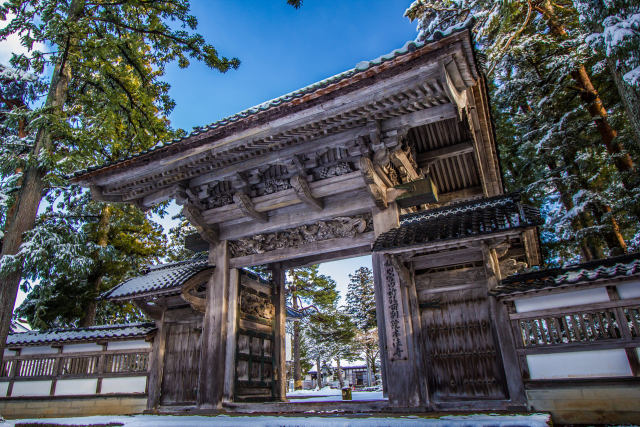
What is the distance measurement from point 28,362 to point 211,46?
10.9 meters

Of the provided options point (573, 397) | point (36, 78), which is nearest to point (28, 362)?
point (36, 78)

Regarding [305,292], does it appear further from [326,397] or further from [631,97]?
[631,97]

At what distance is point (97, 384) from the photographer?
907cm

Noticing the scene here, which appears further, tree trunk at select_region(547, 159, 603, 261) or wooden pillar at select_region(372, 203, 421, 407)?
tree trunk at select_region(547, 159, 603, 261)

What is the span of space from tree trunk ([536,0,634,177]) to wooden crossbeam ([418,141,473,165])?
27.1ft

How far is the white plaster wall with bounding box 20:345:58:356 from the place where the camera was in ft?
31.7

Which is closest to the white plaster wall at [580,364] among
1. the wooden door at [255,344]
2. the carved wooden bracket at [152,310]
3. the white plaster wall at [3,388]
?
the wooden door at [255,344]

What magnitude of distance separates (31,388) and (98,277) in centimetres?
729

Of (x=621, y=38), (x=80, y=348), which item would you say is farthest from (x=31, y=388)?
(x=621, y=38)

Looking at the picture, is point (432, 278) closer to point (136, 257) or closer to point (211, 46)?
point (211, 46)

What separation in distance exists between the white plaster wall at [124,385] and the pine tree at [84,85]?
8.97 feet

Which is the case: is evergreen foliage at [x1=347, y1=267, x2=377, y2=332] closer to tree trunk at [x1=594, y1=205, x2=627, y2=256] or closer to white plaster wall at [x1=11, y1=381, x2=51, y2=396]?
tree trunk at [x1=594, y1=205, x2=627, y2=256]

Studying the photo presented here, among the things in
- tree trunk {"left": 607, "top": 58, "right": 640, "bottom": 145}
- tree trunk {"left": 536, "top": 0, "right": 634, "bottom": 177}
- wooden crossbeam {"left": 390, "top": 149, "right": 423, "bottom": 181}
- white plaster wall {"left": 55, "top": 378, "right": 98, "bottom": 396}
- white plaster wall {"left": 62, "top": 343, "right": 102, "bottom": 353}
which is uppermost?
tree trunk {"left": 536, "top": 0, "right": 634, "bottom": 177}

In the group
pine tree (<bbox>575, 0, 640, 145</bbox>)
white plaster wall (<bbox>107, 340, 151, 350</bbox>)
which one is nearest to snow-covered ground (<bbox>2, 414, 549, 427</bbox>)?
white plaster wall (<bbox>107, 340, 151, 350</bbox>)
